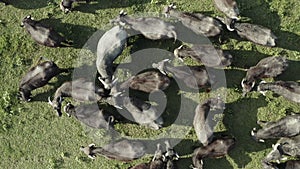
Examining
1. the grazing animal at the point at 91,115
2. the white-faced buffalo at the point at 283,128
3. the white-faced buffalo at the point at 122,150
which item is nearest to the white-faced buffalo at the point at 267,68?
the white-faced buffalo at the point at 283,128

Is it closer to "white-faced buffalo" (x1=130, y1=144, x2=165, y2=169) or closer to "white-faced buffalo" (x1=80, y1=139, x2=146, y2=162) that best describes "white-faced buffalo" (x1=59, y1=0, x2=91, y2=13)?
"white-faced buffalo" (x1=80, y1=139, x2=146, y2=162)

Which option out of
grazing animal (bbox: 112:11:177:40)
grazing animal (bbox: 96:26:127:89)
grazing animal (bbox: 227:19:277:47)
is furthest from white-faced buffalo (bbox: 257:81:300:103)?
grazing animal (bbox: 96:26:127:89)

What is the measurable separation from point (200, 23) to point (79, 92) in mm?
4153

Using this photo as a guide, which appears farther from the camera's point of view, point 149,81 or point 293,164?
point 149,81

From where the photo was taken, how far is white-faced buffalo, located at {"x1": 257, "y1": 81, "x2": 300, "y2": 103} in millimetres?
13758

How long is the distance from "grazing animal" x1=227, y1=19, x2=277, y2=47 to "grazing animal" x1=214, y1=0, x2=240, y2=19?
191 millimetres

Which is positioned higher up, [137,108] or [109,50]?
[109,50]

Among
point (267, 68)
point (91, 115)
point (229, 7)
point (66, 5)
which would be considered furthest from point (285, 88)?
point (66, 5)

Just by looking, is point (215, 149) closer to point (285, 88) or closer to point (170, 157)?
point (170, 157)

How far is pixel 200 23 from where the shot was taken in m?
14.0

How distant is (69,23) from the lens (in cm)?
1512

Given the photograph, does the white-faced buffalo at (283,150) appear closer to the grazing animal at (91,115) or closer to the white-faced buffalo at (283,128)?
the white-faced buffalo at (283,128)

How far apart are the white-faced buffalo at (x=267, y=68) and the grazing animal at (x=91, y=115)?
14.3 ft

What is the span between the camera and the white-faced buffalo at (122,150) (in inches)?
563
